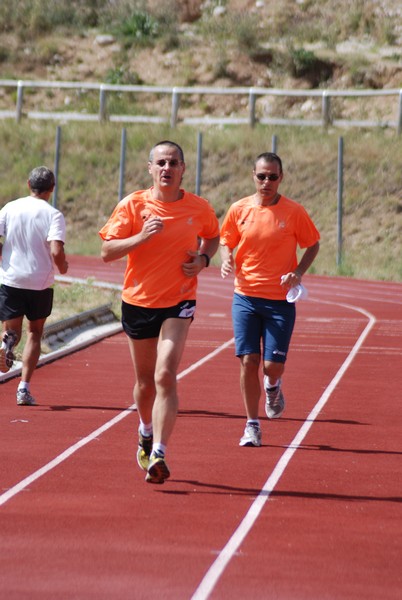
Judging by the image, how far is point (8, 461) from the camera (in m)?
10.0

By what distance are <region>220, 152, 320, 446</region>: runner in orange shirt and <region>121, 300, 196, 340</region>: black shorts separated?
1.61 m

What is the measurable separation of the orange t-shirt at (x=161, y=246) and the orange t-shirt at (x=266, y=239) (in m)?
1.65

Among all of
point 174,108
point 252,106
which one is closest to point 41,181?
point 252,106

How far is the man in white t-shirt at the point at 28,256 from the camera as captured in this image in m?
12.4

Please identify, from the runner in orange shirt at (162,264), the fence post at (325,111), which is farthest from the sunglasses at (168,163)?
the fence post at (325,111)

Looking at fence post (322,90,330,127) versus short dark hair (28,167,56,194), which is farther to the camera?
fence post (322,90,330,127)

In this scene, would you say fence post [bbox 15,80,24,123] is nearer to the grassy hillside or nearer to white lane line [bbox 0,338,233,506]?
the grassy hillside

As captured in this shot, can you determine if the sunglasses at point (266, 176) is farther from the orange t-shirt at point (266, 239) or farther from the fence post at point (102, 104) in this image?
the fence post at point (102, 104)

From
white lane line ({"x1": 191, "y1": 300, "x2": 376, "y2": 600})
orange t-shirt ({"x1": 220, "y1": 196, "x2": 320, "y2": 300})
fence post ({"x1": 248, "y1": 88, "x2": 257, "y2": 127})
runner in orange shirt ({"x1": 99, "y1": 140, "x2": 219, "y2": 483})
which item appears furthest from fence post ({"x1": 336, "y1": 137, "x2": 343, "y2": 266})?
runner in orange shirt ({"x1": 99, "y1": 140, "x2": 219, "y2": 483})

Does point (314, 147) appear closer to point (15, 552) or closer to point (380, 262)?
point (380, 262)

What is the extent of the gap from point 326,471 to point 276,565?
9.41ft

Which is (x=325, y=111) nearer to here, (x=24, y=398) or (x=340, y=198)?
(x=340, y=198)

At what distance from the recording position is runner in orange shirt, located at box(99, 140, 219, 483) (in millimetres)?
9117

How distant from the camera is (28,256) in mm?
12484
